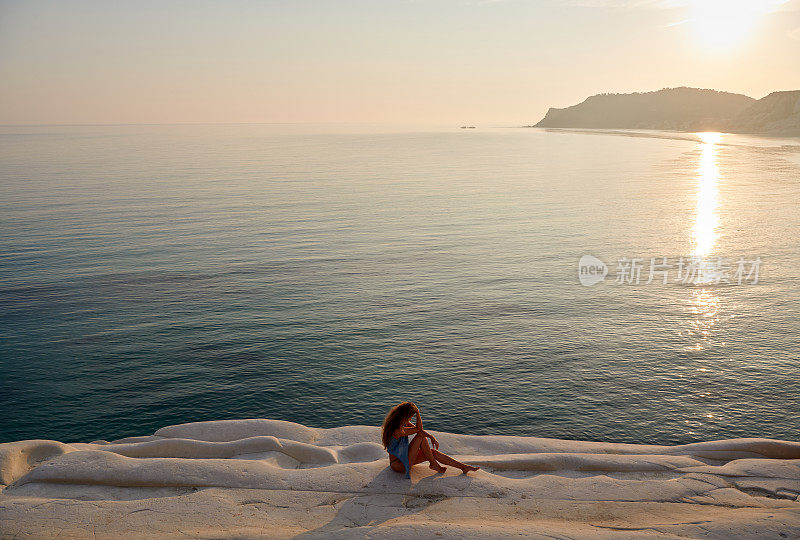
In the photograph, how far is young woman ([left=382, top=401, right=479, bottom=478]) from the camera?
12846mm

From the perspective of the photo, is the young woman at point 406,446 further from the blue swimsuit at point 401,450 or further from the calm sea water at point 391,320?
the calm sea water at point 391,320

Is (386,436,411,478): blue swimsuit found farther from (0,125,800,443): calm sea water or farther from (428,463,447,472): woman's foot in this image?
(0,125,800,443): calm sea water

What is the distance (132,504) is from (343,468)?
14.0ft

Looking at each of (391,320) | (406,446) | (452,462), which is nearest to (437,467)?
(452,462)

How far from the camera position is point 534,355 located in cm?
2802

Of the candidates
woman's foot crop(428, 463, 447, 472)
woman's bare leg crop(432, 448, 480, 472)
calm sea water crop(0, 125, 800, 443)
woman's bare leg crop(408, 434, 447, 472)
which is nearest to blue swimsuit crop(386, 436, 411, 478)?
woman's bare leg crop(408, 434, 447, 472)

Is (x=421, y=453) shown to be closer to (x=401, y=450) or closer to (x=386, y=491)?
(x=401, y=450)

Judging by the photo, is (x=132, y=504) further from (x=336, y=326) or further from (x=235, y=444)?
(x=336, y=326)

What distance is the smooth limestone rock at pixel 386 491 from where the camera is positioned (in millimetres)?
11086

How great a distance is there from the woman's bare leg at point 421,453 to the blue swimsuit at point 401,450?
149 millimetres

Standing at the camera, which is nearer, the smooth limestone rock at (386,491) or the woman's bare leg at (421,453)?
the smooth limestone rock at (386,491)

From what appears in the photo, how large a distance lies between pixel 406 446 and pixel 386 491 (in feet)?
3.19

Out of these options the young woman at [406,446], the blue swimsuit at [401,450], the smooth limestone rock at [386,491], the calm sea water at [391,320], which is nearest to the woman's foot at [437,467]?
the young woman at [406,446]

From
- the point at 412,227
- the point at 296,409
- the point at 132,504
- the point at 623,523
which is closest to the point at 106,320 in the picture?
the point at 296,409
